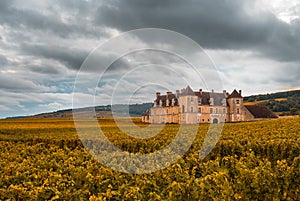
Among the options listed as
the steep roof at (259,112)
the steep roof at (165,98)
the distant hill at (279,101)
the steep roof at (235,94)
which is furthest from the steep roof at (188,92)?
the distant hill at (279,101)

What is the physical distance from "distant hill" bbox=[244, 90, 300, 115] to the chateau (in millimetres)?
27280

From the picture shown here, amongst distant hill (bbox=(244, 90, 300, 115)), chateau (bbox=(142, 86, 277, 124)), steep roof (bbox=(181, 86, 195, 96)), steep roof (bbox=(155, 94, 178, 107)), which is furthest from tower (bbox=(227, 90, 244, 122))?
distant hill (bbox=(244, 90, 300, 115))

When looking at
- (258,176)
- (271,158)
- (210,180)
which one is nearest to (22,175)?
(210,180)

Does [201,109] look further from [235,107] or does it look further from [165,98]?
[165,98]

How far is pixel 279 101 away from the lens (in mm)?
130000

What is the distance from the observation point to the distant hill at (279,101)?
393 feet

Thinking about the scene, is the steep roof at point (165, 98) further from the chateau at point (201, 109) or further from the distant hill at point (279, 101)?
the distant hill at point (279, 101)

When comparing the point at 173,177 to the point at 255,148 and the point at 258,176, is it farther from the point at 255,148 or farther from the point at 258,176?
the point at 255,148

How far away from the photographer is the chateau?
81.0 meters

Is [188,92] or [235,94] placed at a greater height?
[188,92]

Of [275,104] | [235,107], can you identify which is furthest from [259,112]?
[275,104]

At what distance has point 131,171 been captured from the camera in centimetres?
858

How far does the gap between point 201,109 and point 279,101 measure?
62.1 meters

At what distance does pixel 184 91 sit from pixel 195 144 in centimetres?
6457
